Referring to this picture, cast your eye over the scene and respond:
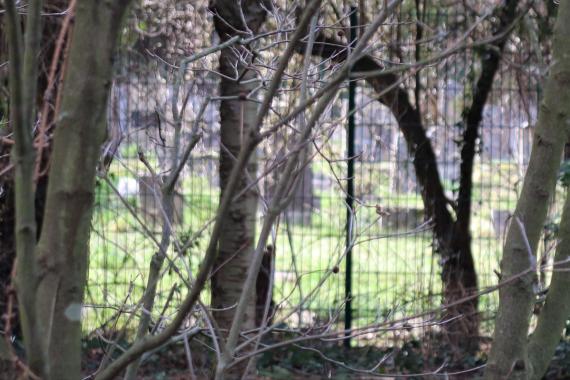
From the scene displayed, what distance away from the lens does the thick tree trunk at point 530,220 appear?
2252 mm

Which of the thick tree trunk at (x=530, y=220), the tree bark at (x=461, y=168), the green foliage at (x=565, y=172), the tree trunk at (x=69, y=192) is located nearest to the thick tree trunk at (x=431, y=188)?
the tree bark at (x=461, y=168)

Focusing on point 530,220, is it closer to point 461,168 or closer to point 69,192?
point 69,192

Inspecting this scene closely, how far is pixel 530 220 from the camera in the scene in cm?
234

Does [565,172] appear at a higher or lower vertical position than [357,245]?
higher

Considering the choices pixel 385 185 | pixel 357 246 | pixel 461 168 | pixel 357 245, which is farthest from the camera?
pixel 461 168

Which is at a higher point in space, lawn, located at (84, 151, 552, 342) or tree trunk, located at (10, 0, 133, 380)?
tree trunk, located at (10, 0, 133, 380)

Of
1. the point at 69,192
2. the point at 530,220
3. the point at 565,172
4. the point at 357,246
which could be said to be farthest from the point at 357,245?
the point at 69,192

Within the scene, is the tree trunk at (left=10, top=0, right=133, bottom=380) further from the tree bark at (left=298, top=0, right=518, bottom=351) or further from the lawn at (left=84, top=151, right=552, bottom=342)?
the tree bark at (left=298, top=0, right=518, bottom=351)

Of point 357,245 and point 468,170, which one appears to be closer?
point 357,245

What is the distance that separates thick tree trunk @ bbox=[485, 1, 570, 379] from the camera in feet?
7.39

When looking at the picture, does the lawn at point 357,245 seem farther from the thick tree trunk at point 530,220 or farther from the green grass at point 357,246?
the thick tree trunk at point 530,220

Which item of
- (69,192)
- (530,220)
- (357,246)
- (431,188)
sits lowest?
(357,246)

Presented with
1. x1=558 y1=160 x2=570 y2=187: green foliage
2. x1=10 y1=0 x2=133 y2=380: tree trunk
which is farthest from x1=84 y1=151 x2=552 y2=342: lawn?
x1=10 y1=0 x2=133 y2=380: tree trunk

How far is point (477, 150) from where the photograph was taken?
6371 millimetres
